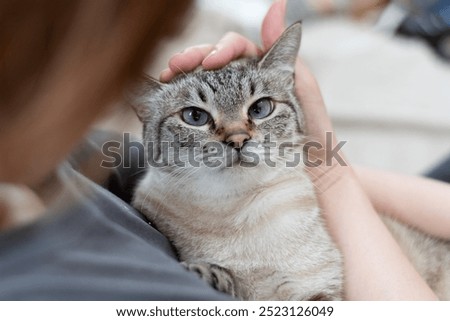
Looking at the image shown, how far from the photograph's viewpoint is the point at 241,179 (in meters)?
0.95

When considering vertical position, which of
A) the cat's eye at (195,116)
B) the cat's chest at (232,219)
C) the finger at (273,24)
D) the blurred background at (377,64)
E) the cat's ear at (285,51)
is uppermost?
the blurred background at (377,64)

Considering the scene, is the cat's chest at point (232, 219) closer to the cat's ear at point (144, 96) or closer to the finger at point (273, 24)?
the cat's ear at point (144, 96)

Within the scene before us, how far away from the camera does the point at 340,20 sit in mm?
2432

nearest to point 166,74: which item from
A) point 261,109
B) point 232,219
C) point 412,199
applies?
point 261,109

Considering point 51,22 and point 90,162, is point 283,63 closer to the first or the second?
point 90,162

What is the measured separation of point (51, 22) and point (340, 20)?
2.06 meters

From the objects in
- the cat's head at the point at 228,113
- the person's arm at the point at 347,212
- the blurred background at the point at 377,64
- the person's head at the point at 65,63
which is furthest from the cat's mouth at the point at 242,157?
the blurred background at the point at 377,64

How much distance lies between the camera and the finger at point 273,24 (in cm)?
103

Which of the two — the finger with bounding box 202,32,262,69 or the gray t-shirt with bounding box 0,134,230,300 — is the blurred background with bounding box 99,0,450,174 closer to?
the finger with bounding box 202,32,262,69

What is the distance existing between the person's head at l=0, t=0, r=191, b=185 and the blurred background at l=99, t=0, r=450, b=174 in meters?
1.11

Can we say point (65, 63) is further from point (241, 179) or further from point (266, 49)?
point (266, 49)

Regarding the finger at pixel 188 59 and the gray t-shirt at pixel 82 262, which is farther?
the finger at pixel 188 59
